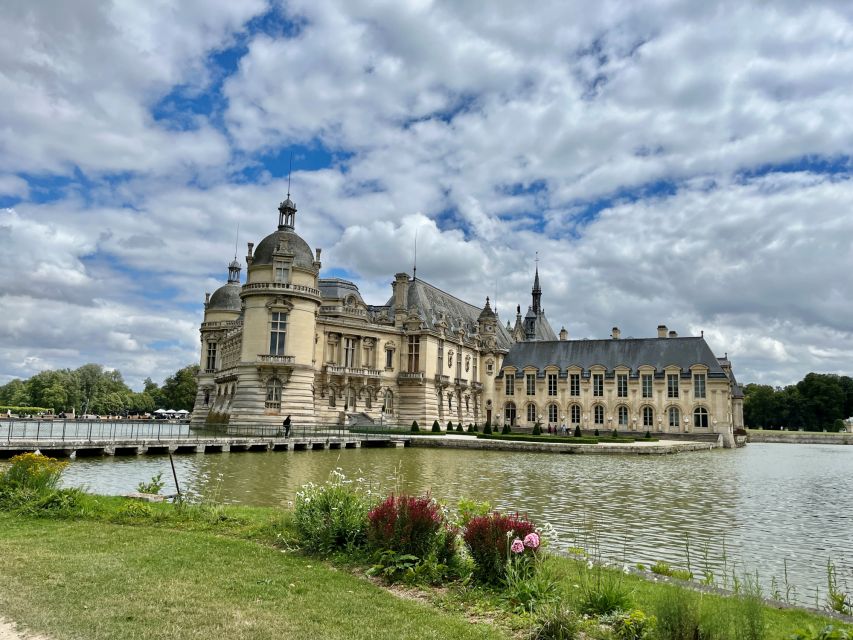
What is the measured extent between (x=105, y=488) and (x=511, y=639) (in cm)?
1761

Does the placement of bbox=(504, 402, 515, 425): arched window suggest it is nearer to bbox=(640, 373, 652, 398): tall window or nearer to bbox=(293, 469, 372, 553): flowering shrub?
bbox=(640, 373, 652, 398): tall window

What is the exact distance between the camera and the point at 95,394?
109 meters

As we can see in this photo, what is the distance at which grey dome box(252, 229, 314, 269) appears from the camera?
→ 50.1 meters

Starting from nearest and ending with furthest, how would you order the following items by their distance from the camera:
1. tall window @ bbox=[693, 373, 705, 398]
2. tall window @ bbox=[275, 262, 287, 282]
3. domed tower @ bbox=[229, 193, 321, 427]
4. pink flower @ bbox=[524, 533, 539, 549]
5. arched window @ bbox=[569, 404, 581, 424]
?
pink flower @ bbox=[524, 533, 539, 549] < domed tower @ bbox=[229, 193, 321, 427] < tall window @ bbox=[275, 262, 287, 282] < tall window @ bbox=[693, 373, 705, 398] < arched window @ bbox=[569, 404, 581, 424]

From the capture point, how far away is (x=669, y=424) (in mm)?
63562

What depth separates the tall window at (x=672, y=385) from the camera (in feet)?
209

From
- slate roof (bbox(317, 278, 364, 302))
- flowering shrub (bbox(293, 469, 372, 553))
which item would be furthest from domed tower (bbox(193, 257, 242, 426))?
flowering shrub (bbox(293, 469, 372, 553))

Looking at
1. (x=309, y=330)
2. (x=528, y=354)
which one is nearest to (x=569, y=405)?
(x=528, y=354)

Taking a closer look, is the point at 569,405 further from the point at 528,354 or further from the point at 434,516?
the point at 434,516

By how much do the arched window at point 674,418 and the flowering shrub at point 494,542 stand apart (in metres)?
59.5

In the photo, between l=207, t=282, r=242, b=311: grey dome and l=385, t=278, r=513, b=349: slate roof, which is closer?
l=385, t=278, r=513, b=349: slate roof

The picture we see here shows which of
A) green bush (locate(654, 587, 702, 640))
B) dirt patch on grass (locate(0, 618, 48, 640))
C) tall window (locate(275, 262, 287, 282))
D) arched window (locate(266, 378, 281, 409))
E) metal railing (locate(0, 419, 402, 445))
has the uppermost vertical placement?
tall window (locate(275, 262, 287, 282))

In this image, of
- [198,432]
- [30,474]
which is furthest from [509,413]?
[30,474]

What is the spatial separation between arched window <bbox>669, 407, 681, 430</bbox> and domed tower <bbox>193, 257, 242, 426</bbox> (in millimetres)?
44121
